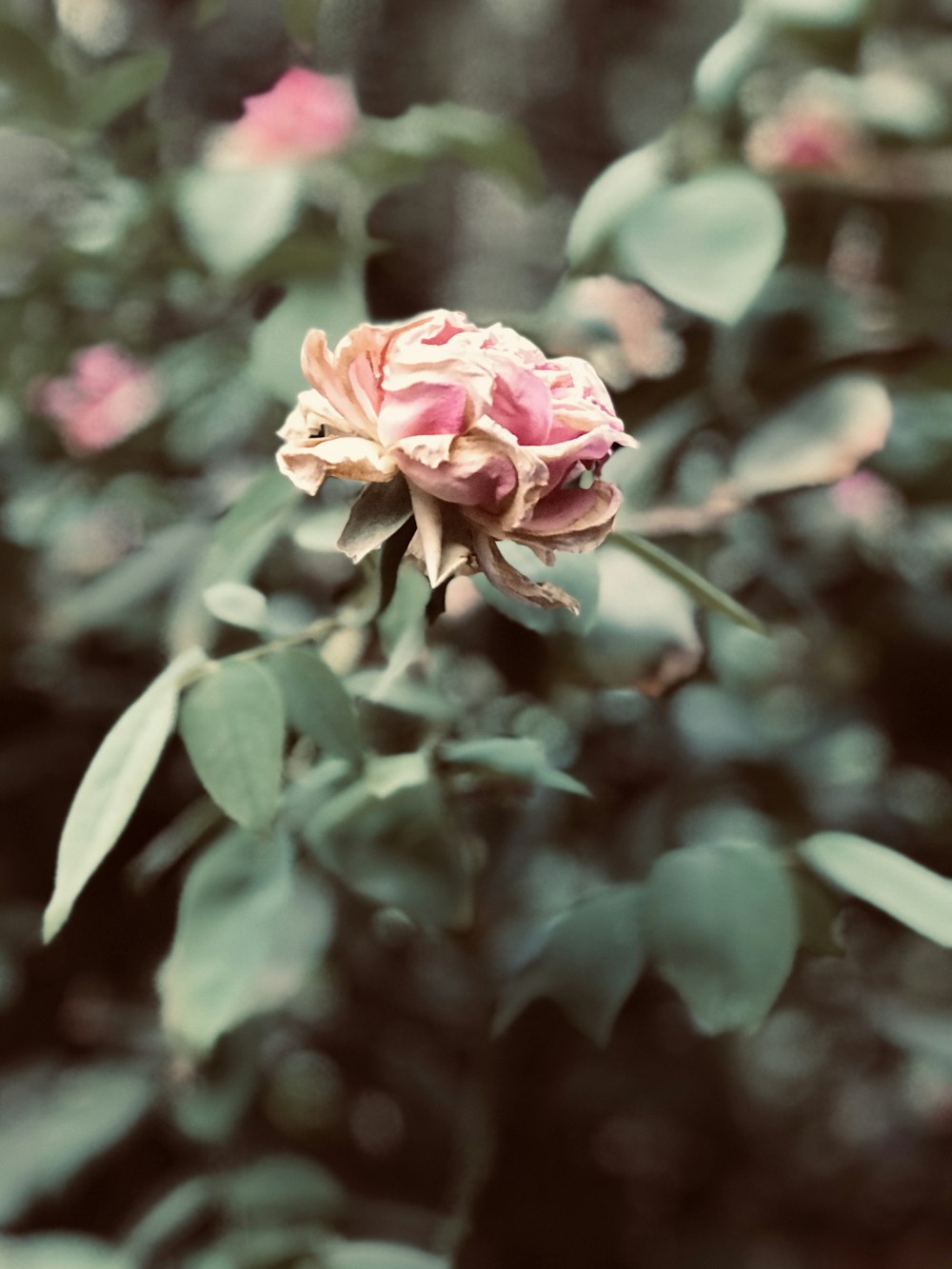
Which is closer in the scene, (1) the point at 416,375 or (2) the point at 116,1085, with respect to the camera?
(1) the point at 416,375

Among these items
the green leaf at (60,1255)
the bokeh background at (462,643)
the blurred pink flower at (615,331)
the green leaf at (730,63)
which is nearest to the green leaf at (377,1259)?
the bokeh background at (462,643)

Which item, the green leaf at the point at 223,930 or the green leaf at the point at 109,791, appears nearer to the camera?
the green leaf at the point at 109,791

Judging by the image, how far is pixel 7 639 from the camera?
72 cm

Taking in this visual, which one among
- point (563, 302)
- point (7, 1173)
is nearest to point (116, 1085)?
point (7, 1173)

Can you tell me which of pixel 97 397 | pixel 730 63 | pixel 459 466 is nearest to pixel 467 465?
pixel 459 466

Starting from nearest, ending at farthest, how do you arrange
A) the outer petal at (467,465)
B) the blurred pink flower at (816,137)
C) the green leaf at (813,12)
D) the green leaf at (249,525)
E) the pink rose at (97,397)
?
the outer petal at (467,465), the green leaf at (249,525), the green leaf at (813,12), the blurred pink flower at (816,137), the pink rose at (97,397)

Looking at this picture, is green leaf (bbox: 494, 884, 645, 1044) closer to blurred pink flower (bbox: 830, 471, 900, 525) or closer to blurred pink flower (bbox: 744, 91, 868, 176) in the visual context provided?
blurred pink flower (bbox: 830, 471, 900, 525)

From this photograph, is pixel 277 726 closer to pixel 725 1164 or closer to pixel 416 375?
pixel 416 375

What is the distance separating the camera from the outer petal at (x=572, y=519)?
0.32 m

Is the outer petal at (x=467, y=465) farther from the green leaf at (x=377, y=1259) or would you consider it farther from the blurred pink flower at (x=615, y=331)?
the green leaf at (x=377, y=1259)

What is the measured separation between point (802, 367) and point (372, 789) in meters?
0.33

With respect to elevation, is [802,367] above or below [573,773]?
above

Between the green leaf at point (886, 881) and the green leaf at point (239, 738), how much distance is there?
21 centimetres

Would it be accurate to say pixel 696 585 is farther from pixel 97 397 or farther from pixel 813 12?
pixel 97 397
